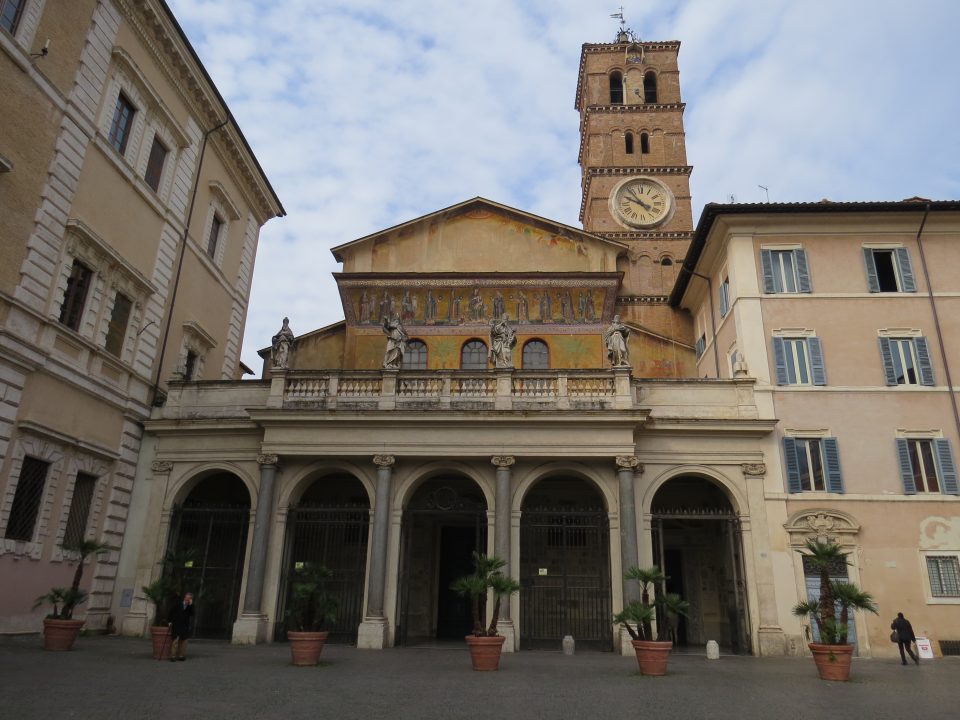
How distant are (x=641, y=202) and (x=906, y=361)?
2026 cm

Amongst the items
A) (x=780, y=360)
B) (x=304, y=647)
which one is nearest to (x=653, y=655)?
(x=304, y=647)

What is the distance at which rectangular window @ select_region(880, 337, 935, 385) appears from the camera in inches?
725

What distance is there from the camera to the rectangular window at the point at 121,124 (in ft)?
58.7

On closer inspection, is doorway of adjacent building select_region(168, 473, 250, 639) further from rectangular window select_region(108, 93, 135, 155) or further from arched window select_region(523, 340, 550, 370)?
arched window select_region(523, 340, 550, 370)

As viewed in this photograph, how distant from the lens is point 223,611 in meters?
19.7

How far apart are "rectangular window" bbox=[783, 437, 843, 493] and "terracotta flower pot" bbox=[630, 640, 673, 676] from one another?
747cm

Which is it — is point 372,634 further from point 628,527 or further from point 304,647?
point 628,527

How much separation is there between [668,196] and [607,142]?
196 inches

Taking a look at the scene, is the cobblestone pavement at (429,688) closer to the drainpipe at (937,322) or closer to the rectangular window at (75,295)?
the drainpipe at (937,322)

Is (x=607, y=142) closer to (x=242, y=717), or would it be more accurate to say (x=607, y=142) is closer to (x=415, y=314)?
(x=415, y=314)

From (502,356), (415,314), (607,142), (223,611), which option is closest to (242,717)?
(502,356)

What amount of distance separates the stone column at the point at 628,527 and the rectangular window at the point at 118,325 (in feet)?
42.9

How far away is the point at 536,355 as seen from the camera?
→ 23.9m

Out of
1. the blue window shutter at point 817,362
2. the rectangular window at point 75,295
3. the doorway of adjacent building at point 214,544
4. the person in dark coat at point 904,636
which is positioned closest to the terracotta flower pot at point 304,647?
the doorway of adjacent building at point 214,544
